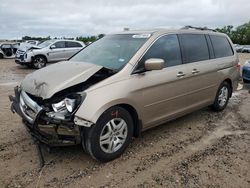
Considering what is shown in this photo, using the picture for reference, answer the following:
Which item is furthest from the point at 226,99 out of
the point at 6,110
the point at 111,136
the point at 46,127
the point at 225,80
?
the point at 6,110

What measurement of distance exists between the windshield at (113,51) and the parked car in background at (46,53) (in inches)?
391

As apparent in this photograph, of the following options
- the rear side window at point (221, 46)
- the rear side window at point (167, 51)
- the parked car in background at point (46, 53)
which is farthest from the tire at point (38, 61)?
the rear side window at point (167, 51)

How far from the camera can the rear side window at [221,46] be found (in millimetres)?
5484

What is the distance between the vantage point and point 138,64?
383 centimetres

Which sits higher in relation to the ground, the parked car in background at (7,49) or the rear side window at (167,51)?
the rear side window at (167,51)

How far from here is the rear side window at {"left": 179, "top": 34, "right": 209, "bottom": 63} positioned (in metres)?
4.66

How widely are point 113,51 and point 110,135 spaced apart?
1.42m

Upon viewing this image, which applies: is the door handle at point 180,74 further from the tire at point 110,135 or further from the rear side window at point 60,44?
the rear side window at point 60,44

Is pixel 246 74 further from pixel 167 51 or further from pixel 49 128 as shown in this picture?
pixel 49 128

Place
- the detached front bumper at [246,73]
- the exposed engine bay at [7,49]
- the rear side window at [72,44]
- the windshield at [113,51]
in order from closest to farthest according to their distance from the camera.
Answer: the windshield at [113,51]
the detached front bumper at [246,73]
the rear side window at [72,44]
the exposed engine bay at [7,49]

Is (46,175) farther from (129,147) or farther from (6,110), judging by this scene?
(6,110)

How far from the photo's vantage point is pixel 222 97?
580 centimetres

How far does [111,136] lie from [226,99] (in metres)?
3.42

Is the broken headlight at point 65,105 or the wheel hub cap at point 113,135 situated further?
the wheel hub cap at point 113,135
